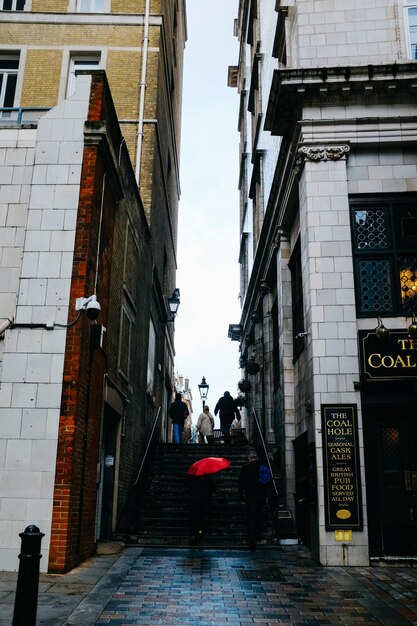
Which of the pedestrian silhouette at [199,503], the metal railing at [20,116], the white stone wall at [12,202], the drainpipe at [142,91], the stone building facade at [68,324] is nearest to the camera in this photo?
the stone building facade at [68,324]

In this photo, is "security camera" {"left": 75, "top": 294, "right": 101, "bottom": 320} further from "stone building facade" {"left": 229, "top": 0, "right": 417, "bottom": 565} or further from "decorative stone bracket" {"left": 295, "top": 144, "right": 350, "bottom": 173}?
"decorative stone bracket" {"left": 295, "top": 144, "right": 350, "bottom": 173}

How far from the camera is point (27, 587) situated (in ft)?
15.7

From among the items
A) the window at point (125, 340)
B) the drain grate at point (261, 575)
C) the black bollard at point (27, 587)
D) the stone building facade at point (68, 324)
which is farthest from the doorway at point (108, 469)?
the black bollard at point (27, 587)

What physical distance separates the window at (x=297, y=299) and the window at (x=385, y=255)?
240cm

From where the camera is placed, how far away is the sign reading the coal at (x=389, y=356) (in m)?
10.7

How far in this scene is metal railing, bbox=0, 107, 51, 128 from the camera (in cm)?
1080

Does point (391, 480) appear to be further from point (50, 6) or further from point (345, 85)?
point (50, 6)

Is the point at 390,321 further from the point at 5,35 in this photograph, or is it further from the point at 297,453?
the point at 5,35

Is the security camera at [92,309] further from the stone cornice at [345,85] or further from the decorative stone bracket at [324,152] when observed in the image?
the stone cornice at [345,85]

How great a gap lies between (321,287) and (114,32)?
12.7m

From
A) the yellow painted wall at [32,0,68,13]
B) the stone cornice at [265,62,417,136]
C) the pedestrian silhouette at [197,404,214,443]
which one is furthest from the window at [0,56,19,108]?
the pedestrian silhouette at [197,404,214,443]

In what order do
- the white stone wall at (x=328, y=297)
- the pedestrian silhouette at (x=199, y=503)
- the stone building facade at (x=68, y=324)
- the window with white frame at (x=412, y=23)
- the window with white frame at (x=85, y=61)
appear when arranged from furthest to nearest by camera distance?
the window with white frame at (x=85, y=61) < the window with white frame at (x=412, y=23) < the pedestrian silhouette at (x=199, y=503) < the white stone wall at (x=328, y=297) < the stone building facade at (x=68, y=324)

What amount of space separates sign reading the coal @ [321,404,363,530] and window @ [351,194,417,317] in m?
Result: 2.06

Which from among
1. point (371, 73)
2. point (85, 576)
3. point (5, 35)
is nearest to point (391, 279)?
point (371, 73)
